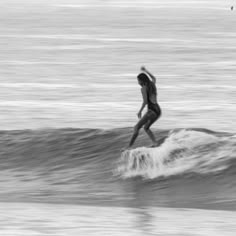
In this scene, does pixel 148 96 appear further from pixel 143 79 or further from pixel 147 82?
pixel 143 79

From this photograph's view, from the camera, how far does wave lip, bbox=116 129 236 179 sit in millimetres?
18547

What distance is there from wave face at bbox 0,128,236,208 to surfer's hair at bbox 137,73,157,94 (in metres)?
1.82

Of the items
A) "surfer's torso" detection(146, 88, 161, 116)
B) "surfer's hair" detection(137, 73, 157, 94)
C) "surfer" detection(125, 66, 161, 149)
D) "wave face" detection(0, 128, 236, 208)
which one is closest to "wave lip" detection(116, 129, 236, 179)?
"wave face" detection(0, 128, 236, 208)

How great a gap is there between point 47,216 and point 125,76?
123 feet

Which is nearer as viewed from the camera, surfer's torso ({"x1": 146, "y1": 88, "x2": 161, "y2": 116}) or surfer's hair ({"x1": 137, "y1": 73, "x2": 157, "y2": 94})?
surfer's hair ({"x1": 137, "y1": 73, "x2": 157, "y2": 94})

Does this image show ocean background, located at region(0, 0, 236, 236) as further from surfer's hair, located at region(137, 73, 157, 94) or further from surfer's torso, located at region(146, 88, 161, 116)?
surfer's hair, located at region(137, 73, 157, 94)

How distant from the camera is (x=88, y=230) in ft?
42.6

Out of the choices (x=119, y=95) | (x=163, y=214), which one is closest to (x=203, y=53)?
(x=119, y=95)

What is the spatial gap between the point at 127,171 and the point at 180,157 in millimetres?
1069

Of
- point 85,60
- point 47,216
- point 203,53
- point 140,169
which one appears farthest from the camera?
point 203,53

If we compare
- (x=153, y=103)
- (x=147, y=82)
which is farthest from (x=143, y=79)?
(x=153, y=103)

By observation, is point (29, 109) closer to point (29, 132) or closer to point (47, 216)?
point (29, 132)

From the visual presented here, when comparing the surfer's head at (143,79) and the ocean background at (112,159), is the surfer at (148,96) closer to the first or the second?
the surfer's head at (143,79)

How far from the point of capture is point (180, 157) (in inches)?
749
